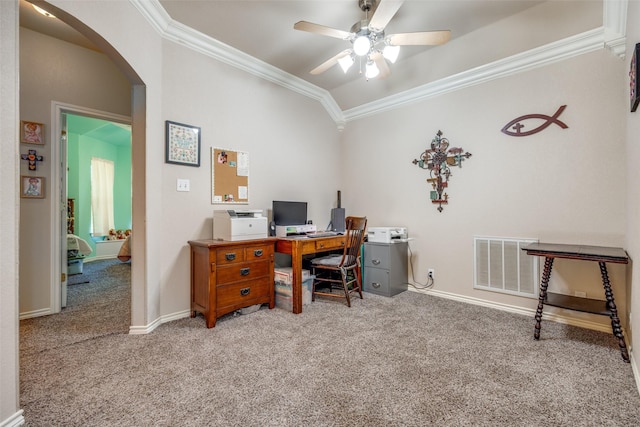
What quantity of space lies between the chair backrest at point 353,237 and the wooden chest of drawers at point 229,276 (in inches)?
33.0

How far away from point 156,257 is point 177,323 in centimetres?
62

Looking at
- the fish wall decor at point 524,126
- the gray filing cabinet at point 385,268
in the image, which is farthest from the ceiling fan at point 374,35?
the gray filing cabinet at point 385,268

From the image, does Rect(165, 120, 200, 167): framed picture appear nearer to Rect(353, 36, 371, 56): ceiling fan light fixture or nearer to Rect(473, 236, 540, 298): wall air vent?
Rect(353, 36, 371, 56): ceiling fan light fixture

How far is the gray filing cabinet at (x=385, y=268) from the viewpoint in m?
3.29

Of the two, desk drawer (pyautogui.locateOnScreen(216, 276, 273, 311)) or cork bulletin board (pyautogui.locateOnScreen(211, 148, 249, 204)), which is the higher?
cork bulletin board (pyautogui.locateOnScreen(211, 148, 249, 204))

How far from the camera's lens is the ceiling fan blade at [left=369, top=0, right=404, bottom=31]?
5.83 ft

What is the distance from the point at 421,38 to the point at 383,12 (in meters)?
0.44

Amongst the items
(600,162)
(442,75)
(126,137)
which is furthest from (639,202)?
(126,137)

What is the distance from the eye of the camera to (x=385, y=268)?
330cm

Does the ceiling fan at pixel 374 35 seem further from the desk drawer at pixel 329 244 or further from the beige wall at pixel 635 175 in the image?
the desk drawer at pixel 329 244

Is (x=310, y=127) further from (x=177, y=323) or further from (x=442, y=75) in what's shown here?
(x=177, y=323)

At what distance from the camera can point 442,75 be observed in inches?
125

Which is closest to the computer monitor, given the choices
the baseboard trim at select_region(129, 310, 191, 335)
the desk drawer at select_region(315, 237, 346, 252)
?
the desk drawer at select_region(315, 237, 346, 252)

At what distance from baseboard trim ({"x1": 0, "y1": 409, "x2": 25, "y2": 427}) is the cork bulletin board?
1.93m
